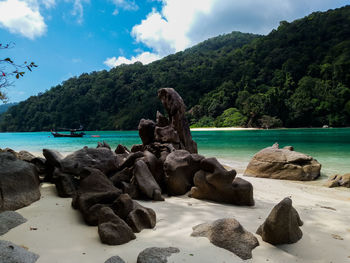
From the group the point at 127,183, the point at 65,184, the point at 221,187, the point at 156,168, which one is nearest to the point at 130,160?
the point at 156,168

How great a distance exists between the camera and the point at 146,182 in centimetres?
538

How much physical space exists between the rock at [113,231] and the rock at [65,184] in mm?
1907

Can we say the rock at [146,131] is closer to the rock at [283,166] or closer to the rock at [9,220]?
the rock at [283,166]

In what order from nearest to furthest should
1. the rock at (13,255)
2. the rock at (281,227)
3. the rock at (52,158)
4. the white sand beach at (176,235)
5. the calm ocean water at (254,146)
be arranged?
the rock at (13,255) → the white sand beach at (176,235) → the rock at (281,227) → the rock at (52,158) → the calm ocean water at (254,146)

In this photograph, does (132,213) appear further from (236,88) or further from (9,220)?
(236,88)

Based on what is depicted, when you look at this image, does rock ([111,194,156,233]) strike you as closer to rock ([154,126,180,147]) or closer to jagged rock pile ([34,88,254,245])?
jagged rock pile ([34,88,254,245])

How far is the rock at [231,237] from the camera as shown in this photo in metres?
2.90

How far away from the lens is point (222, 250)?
9.55ft

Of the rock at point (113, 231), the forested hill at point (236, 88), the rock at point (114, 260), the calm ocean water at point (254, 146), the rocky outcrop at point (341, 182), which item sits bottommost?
the calm ocean water at point (254, 146)

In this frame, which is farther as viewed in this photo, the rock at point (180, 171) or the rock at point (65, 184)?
the rock at point (180, 171)

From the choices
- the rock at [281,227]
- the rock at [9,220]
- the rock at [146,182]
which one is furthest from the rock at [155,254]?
the rock at [146,182]

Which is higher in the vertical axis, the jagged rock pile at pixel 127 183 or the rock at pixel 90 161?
the rock at pixel 90 161

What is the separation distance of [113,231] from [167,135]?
19.1 ft

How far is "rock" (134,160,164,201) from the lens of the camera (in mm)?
5246
